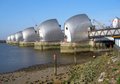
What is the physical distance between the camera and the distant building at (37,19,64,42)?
8919 centimetres

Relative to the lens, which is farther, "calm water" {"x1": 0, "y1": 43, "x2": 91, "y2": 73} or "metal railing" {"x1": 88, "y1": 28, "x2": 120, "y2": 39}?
"metal railing" {"x1": 88, "y1": 28, "x2": 120, "y2": 39}

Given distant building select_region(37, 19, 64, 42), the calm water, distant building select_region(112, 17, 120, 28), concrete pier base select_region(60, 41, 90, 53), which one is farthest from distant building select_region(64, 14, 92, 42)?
distant building select_region(37, 19, 64, 42)

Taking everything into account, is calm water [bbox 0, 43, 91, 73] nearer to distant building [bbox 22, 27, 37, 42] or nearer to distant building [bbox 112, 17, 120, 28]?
distant building [bbox 112, 17, 120, 28]

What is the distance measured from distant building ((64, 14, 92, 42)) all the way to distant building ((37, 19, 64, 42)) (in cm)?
2014

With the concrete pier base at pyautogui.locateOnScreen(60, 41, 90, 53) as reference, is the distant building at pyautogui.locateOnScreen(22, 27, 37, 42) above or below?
above

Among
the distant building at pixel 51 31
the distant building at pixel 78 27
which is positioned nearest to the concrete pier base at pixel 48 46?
the distant building at pixel 51 31

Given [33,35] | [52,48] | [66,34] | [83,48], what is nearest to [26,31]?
[33,35]

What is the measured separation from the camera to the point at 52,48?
259 ft

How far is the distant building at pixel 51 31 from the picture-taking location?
Answer: 89188 millimetres

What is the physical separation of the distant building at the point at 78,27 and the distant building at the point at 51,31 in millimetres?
20140

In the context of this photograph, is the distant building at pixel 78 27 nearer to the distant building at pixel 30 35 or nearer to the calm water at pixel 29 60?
the calm water at pixel 29 60

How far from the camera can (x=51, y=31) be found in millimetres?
89812

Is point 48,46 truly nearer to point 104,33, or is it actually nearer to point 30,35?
point 104,33

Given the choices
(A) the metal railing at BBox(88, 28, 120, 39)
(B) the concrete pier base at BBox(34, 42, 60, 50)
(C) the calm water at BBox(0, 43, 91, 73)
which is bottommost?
(C) the calm water at BBox(0, 43, 91, 73)
